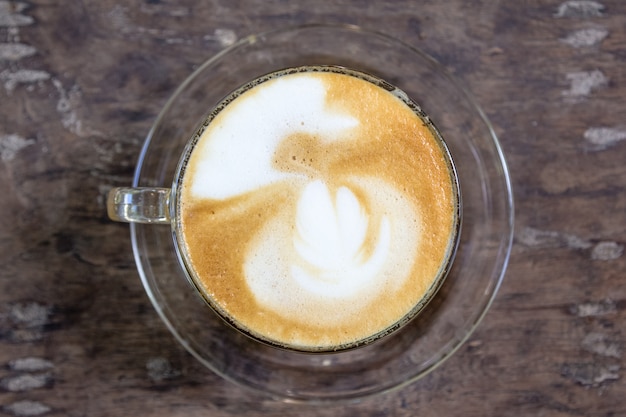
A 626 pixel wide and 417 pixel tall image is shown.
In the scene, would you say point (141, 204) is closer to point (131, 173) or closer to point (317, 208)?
point (131, 173)

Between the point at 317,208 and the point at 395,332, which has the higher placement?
the point at 317,208

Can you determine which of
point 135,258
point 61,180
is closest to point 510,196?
point 135,258

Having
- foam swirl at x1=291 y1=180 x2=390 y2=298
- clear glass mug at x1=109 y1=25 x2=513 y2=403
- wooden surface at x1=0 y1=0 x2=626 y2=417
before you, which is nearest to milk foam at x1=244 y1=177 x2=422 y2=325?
foam swirl at x1=291 y1=180 x2=390 y2=298

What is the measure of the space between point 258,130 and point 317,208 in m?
0.13

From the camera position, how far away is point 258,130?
0.91 m

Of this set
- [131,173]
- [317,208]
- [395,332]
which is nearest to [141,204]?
[131,173]

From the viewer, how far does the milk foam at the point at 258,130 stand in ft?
2.97

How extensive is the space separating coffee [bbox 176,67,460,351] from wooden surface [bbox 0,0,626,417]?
0.17 metres

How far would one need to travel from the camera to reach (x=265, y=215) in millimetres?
907

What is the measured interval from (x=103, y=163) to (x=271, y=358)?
1.30 feet

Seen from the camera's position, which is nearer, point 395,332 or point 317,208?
point 317,208

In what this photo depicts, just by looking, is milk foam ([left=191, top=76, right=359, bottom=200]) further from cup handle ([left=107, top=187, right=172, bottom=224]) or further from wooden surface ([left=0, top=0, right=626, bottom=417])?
wooden surface ([left=0, top=0, right=626, bottom=417])

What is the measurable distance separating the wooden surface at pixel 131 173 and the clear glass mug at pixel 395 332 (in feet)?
0.16

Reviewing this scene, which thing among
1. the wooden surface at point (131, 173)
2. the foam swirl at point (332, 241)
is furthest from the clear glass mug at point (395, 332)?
the foam swirl at point (332, 241)
